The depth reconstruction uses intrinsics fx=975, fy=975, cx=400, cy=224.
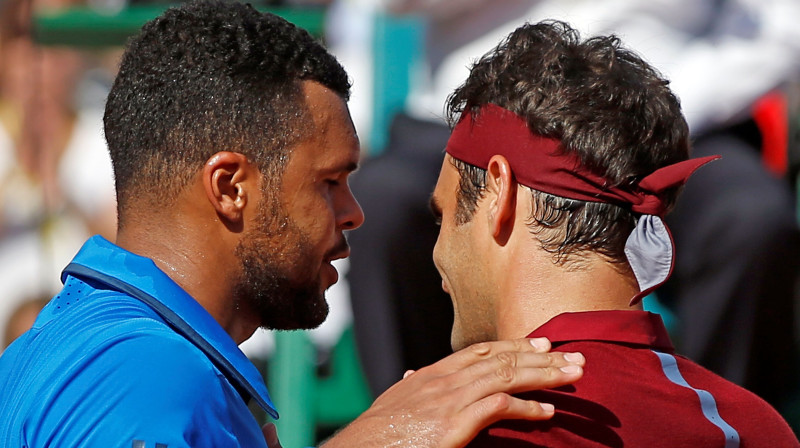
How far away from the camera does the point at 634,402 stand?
166cm

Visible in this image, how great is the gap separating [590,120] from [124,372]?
971mm

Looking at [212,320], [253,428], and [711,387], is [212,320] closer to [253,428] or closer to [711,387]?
[253,428]

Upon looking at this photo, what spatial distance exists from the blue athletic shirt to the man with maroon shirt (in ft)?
1.51

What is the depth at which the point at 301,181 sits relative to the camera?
2.04m

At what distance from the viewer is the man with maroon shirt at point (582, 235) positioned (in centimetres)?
167

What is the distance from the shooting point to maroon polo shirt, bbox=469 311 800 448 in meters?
1.62

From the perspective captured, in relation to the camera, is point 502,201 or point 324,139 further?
point 324,139

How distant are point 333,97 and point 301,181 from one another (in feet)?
0.74

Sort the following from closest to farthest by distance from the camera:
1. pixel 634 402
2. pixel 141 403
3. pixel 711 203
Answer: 1. pixel 141 403
2. pixel 634 402
3. pixel 711 203

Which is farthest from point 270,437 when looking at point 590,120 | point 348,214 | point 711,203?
point 711,203

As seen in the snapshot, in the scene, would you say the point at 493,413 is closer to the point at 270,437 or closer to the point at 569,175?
the point at 569,175

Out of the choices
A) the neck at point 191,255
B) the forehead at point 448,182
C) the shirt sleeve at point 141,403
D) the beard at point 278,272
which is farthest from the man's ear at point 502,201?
the shirt sleeve at point 141,403

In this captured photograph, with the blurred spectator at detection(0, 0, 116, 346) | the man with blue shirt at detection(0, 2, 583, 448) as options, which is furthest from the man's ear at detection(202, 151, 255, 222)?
the blurred spectator at detection(0, 0, 116, 346)

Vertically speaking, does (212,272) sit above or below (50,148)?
below
